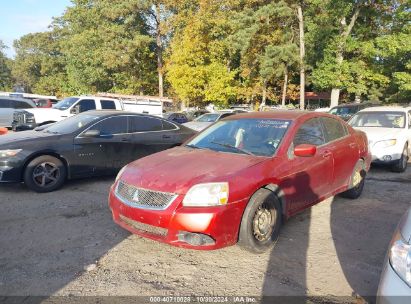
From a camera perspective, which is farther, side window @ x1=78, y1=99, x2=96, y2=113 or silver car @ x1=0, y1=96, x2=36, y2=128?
silver car @ x1=0, y1=96, x2=36, y2=128

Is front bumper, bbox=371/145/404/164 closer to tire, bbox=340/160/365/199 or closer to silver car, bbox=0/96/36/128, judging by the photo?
tire, bbox=340/160/365/199

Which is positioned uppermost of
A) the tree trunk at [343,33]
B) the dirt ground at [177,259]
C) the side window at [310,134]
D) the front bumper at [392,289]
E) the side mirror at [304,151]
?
the tree trunk at [343,33]

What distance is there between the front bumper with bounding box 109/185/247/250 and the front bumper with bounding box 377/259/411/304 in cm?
163

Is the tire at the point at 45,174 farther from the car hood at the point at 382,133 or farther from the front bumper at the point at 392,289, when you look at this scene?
the car hood at the point at 382,133

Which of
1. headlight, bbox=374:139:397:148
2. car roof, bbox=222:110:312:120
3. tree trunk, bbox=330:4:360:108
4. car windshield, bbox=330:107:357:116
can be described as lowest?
headlight, bbox=374:139:397:148

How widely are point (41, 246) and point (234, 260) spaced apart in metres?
2.24

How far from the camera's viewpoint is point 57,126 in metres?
7.80

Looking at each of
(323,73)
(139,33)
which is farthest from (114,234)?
(139,33)

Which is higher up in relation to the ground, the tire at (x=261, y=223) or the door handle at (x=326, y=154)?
the door handle at (x=326, y=154)

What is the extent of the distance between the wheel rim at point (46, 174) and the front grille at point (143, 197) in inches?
118

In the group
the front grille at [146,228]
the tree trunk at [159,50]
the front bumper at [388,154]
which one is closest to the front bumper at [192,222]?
the front grille at [146,228]

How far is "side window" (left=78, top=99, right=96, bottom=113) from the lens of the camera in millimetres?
14904

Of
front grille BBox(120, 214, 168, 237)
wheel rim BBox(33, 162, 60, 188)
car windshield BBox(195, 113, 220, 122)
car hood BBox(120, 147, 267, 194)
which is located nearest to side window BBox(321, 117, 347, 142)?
car hood BBox(120, 147, 267, 194)

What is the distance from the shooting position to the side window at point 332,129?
5594mm
